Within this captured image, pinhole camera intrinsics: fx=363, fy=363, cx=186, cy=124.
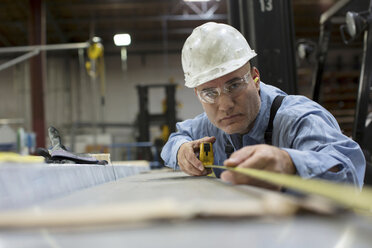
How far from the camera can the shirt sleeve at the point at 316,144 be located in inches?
49.6

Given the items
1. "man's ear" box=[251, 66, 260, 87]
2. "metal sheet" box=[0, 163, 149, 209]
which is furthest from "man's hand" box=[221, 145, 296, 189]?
"man's ear" box=[251, 66, 260, 87]

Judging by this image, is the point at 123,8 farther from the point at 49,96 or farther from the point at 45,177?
the point at 45,177

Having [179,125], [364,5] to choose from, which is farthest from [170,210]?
[364,5]

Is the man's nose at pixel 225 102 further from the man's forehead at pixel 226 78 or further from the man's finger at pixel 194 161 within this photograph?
→ the man's finger at pixel 194 161

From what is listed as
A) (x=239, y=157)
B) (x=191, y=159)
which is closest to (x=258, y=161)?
(x=239, y=157)

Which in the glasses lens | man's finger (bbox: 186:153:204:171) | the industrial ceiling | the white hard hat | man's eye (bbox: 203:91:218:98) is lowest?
man's finger (bbox: 186:153:204:171)

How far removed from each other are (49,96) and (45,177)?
14213 millimetres

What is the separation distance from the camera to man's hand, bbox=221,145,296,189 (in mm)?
1132

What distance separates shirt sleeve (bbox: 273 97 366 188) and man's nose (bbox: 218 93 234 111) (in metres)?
0.23

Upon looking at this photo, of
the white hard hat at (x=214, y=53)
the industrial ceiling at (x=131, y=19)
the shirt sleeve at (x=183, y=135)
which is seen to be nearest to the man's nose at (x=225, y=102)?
the white hard hat at (x=214, y=53)

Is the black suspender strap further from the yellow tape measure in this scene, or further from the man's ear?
the yellow tape measure

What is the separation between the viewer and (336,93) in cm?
1148

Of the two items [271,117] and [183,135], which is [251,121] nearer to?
[271,117]

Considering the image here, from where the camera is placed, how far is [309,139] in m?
1.44
